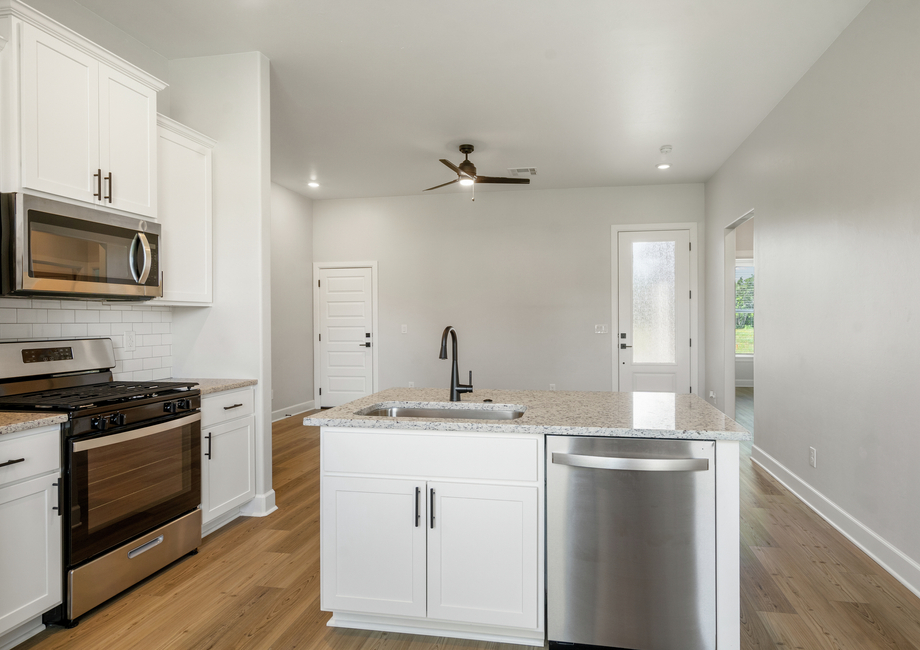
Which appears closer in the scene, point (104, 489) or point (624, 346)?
point (104, 489)

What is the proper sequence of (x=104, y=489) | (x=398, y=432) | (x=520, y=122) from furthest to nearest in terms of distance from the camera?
(x=520, y=122)
(x=104, y=489)
(x=398, y=432)

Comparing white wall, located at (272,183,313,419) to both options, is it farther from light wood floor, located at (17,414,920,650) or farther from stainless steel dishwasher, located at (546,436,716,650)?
stainless steel dishwasher, located at (546,436,716,650)

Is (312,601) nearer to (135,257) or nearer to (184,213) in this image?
(135,257)

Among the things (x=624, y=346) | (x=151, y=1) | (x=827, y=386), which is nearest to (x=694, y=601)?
(x=827, y=386)

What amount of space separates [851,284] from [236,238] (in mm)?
3583

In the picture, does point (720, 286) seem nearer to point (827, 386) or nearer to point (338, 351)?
point (827, 386)

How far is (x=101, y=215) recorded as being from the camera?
8.11ft

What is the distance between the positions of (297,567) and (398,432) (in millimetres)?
1174

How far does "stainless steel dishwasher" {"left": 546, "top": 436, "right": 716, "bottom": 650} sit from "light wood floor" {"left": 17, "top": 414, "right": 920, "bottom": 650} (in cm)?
35

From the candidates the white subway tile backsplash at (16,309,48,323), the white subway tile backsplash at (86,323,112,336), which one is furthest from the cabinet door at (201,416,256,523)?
the white subway tile backsplash at (16,309,48,323)

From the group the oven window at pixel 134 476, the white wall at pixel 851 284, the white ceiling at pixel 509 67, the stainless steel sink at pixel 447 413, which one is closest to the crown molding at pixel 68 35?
the white ceiling at pixel 509 67

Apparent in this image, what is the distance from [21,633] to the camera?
197 cm

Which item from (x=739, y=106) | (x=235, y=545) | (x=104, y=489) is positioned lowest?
(x=235, y=545)

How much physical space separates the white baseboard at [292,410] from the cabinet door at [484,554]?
461 cm
